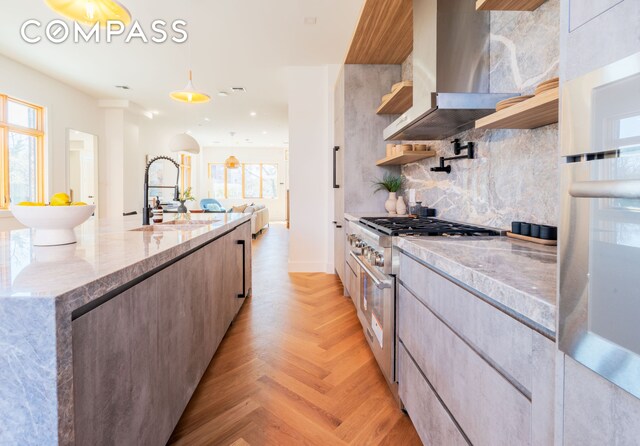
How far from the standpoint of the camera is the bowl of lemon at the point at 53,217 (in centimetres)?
109

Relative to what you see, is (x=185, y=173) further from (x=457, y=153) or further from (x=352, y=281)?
(x=457, y=153)

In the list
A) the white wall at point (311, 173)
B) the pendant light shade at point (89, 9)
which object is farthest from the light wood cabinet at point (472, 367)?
the white wall at point (311, 173)

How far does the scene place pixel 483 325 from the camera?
876 millimetres

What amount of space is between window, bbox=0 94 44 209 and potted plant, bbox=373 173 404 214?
5.43 m

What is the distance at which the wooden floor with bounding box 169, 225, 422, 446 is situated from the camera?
150 centimetres

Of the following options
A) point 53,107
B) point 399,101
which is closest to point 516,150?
point 399,101

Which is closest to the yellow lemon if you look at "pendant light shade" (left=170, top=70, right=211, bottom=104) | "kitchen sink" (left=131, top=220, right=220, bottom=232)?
"kitchen sink" (left=131, top=220, right=220, bottom=232)

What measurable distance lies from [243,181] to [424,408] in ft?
42.3

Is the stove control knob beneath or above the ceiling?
beneath

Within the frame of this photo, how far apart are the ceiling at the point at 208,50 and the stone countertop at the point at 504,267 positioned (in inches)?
117

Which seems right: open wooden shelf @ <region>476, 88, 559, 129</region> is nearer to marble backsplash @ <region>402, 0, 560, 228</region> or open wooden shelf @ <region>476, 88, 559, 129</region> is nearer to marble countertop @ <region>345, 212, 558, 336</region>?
marble backsplash @ <region>402, 0, 560, 228</region>

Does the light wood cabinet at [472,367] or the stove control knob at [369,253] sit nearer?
the light wood cabinet at [472,367]

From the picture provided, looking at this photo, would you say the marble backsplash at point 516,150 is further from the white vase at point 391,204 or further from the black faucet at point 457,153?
the white vase at point 391,204

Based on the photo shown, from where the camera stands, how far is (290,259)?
4.79m
